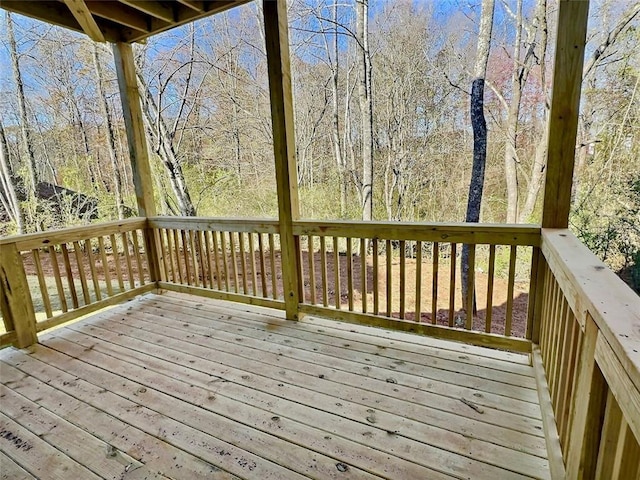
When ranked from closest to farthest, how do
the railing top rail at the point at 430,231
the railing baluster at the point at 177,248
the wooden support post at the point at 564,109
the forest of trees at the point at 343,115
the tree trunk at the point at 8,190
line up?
the wooden support post at the point at 564,109 → the railing top rail at the point at 430,231 → the railing baluster at the point at 177,248 → the forest of trees at the point at 343,115 → the tree trunk at the point at 8,190

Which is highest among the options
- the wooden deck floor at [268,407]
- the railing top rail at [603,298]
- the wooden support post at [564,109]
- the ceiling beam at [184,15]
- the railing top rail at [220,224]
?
the ceiling beam at [184,15]

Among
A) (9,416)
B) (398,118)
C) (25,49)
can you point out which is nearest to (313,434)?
(9,416)

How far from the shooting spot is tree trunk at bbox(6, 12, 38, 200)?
21.0 feet

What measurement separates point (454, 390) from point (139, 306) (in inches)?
122

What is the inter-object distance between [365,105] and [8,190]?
25.2ft

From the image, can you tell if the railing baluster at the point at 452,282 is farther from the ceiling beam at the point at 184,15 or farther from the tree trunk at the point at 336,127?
the tree trunk at the point at 336,127

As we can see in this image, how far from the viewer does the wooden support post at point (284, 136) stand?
261 cm

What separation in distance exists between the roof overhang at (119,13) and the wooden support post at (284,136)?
380mm

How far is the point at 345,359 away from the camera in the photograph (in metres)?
2.38

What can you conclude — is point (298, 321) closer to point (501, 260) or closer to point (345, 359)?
point (345, 359)

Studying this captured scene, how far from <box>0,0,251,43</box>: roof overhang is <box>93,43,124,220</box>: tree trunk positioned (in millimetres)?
4385

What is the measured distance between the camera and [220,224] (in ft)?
10.8

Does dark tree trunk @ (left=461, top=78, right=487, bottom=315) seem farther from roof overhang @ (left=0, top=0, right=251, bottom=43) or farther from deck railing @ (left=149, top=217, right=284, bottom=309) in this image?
roof overhang @ (left=0, top=0, right=251, bottom=43)

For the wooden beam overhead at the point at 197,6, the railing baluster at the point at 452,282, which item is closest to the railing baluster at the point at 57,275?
the wooden beam overhead at the point at 197,6
